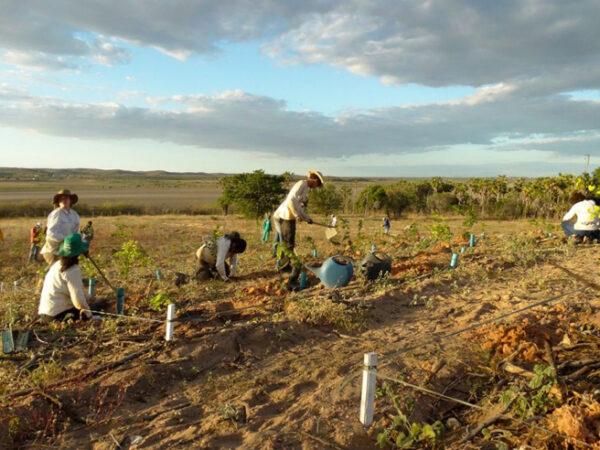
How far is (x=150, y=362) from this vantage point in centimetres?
376

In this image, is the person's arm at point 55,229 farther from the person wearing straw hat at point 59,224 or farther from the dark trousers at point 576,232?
the dark trousers at point 576,232

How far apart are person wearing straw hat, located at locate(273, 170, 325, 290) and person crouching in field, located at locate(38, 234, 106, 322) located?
264 cm

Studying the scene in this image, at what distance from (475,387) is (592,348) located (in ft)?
3.65

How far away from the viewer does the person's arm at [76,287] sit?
14.7ft

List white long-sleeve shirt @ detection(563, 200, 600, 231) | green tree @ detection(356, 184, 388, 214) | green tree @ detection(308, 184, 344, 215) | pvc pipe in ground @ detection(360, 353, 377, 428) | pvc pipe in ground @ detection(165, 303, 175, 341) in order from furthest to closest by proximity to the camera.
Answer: green tree @ detection(356, 184, 388, 214)
green tree @ detection(308, 184, 344, 215)
white long-sleeve shirt @ detection(563, 200, 600, 231)
pvc pipe in ground @ detection(165, 303, 175, 341)
pvc pipe in ground @ detection(360, 353, 377, 428)

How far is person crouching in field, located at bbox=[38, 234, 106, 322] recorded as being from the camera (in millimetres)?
4395

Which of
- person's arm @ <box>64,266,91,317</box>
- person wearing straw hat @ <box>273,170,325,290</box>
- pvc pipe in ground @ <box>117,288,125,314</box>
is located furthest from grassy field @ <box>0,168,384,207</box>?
person's arm @ <box>64,266,91,317</box>

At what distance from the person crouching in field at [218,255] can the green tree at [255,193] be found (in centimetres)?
2148

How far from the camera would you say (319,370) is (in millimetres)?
3553

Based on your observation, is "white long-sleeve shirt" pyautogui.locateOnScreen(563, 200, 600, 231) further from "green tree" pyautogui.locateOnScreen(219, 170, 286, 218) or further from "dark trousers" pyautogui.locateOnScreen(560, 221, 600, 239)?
"green tree" pyautogui.locateOnScreen(219, 170, 286, 218)

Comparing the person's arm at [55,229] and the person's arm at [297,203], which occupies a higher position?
the person's arm at [297,203]

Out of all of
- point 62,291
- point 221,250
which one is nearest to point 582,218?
point 221,250

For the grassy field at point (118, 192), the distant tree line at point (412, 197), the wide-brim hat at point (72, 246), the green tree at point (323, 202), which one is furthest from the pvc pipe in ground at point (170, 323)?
the green tree at point (323, 202)

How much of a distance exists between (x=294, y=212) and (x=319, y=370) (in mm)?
3130
